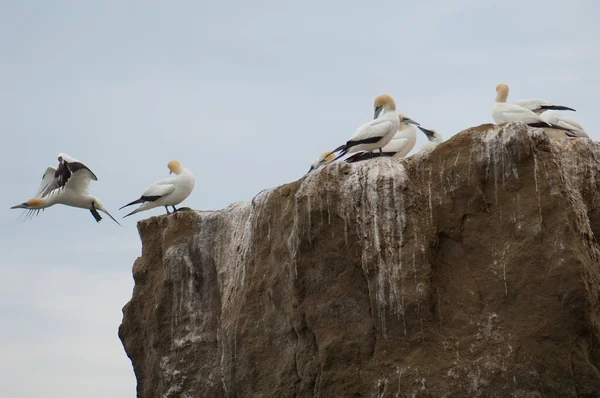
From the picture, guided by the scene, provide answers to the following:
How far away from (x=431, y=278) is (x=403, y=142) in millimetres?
4757

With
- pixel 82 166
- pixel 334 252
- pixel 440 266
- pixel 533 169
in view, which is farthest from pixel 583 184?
pixel 82 166

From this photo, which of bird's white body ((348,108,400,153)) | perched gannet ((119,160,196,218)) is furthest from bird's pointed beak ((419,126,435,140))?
perched gannet ((119,160,196,218))

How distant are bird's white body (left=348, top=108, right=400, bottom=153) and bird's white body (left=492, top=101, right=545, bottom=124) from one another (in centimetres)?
167

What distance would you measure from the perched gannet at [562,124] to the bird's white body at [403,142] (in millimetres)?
2258

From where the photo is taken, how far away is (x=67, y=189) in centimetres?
2433

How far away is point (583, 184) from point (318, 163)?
26.1ft

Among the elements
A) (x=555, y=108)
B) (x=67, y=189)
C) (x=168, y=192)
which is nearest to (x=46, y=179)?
(x=67, y=189)

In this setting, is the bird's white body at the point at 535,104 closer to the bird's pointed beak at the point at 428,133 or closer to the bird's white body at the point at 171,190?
the bird's pointed beak at the point at 428,133

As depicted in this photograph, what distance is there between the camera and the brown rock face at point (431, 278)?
49.8 ft

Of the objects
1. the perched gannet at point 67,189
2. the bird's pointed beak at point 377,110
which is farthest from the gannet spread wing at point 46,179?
the bird's pointed beak at point 377,110

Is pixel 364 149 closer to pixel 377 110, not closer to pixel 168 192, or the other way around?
pixel 377 110

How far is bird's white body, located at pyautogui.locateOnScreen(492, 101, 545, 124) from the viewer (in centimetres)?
1844

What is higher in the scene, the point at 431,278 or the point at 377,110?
the point at 377,110

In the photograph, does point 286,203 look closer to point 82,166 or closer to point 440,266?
point 440,266
